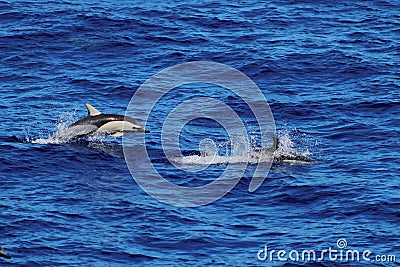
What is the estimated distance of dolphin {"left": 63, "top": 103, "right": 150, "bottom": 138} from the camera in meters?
29.2

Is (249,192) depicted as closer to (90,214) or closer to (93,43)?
(90,214)

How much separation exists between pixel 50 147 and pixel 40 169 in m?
2.03

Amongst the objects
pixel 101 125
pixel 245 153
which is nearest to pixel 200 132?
pixel 245 153

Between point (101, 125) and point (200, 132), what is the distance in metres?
3.64

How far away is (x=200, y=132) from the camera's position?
31062 millimetres

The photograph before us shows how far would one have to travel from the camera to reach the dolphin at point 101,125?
2920 cm

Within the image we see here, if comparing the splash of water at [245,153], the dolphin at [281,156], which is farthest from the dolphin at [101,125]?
the dolphin at [281,156]

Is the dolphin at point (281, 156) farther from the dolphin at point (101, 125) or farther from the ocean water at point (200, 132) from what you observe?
the dolphin at point (101, 125)

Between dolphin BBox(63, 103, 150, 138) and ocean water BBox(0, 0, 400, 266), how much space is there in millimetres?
425

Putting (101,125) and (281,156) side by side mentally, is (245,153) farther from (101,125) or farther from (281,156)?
(101,125)

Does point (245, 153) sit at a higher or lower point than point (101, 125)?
lower

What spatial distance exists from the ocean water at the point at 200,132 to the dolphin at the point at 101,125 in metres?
0.42

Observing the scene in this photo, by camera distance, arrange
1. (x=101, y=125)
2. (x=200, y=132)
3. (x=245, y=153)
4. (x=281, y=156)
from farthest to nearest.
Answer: (x=200, y=132) → (x=101, y=125) → (x=245, y=153) → (x=281, y=156)

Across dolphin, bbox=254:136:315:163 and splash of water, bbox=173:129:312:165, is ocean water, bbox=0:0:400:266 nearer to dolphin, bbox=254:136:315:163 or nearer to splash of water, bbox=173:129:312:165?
splash of water, bbox=173:129:312:165
